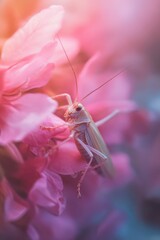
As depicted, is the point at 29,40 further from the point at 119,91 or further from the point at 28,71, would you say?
the point at 119,91

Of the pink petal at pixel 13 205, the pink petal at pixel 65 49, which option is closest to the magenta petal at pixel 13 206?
the pink petal at pixel 13 205

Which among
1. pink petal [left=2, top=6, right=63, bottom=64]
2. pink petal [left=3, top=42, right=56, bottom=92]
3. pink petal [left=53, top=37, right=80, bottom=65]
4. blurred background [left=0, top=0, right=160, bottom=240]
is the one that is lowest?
blurred background [left=0, top=0, right=160, bottom=240]

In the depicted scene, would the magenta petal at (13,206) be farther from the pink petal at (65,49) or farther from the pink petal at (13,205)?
the pink petal at (65,49)

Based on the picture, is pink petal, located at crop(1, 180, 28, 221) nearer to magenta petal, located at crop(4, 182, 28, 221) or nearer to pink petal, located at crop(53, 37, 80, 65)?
Answer: magenta petal, located at crop(4, 182, 28, 221)

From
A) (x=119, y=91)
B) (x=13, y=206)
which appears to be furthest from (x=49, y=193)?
(x=119, y=91)

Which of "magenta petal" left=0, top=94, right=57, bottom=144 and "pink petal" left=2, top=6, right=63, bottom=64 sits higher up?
"pink petal" left=2, top=6, right=63, bottom=64

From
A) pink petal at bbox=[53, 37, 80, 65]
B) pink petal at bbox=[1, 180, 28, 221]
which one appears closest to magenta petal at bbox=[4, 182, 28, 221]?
pink petal at bbox=[1, 180, 28, 221]
